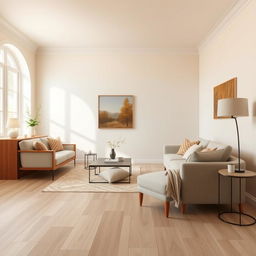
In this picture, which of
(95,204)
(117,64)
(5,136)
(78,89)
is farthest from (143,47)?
(95,204)

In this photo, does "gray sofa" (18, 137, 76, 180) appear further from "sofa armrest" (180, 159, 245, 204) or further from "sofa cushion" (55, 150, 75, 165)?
"sofa armrest" (180, 159, 245, 204)

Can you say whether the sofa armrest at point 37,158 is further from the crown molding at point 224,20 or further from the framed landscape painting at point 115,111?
the crown molding at point 224,20

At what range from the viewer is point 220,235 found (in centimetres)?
279

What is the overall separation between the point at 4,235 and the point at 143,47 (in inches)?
239

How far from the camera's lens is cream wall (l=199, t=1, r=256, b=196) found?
13.1 feet

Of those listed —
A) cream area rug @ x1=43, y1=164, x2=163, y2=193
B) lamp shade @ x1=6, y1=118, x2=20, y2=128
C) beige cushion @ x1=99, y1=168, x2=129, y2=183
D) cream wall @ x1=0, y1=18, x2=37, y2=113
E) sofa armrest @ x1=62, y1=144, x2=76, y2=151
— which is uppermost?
cream wall @ x1=0, y1=18, x2=37, y2=113

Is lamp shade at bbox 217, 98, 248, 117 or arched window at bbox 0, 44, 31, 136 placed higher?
arched window at bbox 0, 44, 31, 136

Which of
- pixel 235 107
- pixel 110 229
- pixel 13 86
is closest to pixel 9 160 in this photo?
pixel 13 86

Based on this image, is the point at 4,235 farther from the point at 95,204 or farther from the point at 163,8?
the point at 163,8

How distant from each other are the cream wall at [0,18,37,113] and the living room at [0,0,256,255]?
4cm

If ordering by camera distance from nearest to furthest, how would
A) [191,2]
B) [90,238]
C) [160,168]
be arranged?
1. [90,238]
2. [191,2]
3. [160,168]

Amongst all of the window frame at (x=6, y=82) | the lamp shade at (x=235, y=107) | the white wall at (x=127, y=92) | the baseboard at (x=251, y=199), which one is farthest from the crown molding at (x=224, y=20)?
the window frame at (x=6, y=82)

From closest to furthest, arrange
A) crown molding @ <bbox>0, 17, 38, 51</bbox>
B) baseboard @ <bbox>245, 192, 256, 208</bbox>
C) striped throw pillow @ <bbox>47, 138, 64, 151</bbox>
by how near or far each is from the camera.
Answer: baseboard @ <bbox>245, 192, 256, 208</bbox> < crown molding @ <bbox>0, 17, 38, 51</bbox> < striped throw pillow @ <bbox>47, 138, 64, 151</bbox>

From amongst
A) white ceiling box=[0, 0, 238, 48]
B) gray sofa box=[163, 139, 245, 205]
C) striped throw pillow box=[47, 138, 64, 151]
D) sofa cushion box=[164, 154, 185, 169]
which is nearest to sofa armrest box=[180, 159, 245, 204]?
gray sofa box=[163, 139, 245, 205]
